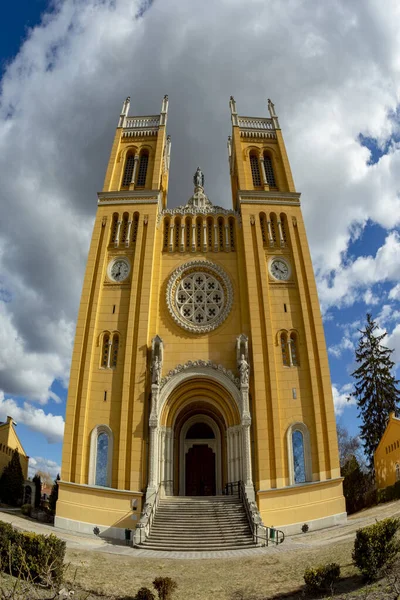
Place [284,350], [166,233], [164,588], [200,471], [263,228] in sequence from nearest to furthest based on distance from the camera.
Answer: [164,588] → [284,350] → [200,471] → [263,228] → [166,233]

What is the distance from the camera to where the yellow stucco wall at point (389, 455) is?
2442cm

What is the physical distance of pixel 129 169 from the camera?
1205 inches

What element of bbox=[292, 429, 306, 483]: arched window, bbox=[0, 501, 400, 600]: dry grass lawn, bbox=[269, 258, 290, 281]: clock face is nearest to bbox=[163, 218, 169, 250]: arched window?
bbox=[269, 258, 290, 281]: clock face

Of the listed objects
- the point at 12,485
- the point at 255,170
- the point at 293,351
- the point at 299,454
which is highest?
the point at 255,170

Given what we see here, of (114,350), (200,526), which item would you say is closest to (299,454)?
(200,526)

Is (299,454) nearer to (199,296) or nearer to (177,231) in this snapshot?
(199,296)

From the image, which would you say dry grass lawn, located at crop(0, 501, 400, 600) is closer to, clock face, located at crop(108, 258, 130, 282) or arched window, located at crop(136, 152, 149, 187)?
clock face, located at crop(108, 258, 130, 282)

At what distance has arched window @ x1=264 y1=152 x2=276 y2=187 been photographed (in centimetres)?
3017

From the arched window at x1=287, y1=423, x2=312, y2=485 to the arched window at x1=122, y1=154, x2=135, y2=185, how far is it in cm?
1916

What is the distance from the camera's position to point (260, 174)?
3039cm

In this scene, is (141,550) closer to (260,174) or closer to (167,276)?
(167,276)

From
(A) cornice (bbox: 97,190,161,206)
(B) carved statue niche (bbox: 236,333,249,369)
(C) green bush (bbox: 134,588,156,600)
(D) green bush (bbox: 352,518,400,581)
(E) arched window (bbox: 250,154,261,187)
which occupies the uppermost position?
(E) arched window (bbox: 250,154,261,187)

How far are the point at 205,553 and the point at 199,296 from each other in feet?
46.2

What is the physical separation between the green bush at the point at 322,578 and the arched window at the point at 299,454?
11598mm
